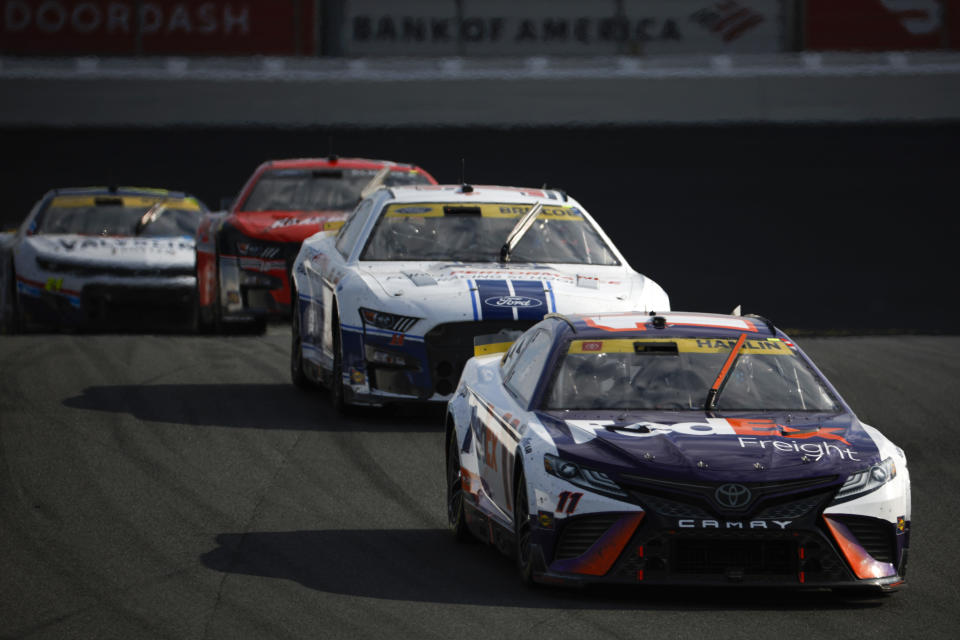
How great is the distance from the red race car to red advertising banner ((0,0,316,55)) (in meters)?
21.4

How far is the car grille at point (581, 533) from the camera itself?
23.5 ft

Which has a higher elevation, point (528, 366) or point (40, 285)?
point (528, 366)

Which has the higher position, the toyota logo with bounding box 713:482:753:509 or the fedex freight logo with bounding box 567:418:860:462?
the fedex freight logo with bounding box 567:418:860:462

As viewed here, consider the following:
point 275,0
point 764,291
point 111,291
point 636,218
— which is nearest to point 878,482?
point 111,291

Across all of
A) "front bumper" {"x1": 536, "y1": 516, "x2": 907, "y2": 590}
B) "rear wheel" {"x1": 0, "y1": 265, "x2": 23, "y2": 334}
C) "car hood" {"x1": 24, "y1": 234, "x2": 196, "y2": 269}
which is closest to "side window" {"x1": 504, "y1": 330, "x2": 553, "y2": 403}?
"front bumper" {"x1": 536, "y1": 516, "x2": 907, "y2": 590}

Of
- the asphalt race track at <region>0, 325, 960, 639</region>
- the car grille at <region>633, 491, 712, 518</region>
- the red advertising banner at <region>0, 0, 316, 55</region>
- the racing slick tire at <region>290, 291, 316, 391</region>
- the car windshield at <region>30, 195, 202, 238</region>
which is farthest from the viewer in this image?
the red advertising banner at <region>0, 0, 316, 55</region>

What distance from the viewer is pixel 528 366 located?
844cm

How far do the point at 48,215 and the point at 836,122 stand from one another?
18196mm

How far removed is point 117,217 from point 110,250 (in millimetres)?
1256

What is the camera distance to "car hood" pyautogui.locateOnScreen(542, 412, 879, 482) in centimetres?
722

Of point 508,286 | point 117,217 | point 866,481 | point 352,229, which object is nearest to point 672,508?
point 866,481

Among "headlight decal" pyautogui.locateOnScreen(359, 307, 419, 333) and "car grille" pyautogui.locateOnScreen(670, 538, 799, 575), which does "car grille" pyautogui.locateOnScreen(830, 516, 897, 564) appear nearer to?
"car grille" pyautogui.locateOnScreen(670, 538, 799, 575)

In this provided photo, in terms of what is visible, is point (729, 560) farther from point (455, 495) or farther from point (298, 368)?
point (298, 368)

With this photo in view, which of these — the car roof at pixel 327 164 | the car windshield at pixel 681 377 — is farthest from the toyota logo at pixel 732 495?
the car roof at pixel 327 164
